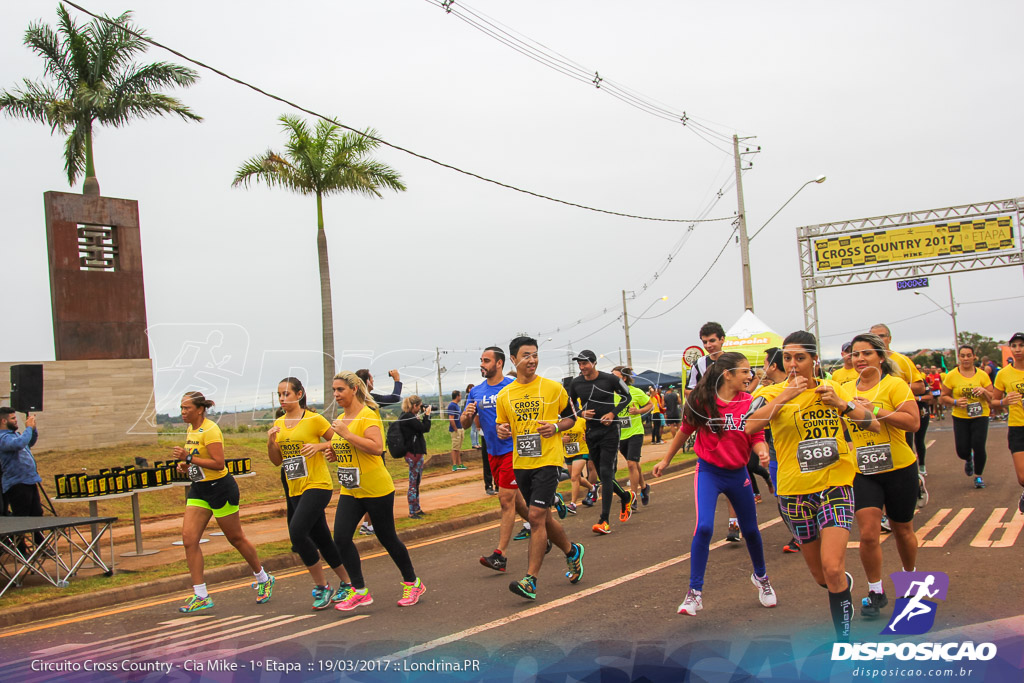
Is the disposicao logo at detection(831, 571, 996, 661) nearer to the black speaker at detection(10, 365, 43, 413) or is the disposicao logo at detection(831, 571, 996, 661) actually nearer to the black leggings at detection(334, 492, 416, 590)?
the black leggings at detection(334, 492, 416, 590)

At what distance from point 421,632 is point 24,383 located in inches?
330

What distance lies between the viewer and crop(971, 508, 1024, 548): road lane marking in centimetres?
822

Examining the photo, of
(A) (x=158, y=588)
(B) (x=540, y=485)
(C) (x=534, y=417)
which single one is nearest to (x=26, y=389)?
(A) (x=158, y=588)

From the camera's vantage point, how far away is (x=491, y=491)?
1575cm

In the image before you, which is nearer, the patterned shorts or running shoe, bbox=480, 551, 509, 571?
the patterned shorts

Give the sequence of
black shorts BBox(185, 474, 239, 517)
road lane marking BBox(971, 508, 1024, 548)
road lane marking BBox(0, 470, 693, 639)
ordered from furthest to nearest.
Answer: road lane marking BBox(971, 508, 1024, 548) < road lane marking BBox(0, 470, 693, 639) < black shorts BBox(185, 474, 239, 517)

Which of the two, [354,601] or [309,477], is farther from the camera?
[309,477]

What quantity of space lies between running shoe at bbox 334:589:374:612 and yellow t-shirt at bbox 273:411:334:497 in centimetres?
96

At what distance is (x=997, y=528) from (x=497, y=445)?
5347mm

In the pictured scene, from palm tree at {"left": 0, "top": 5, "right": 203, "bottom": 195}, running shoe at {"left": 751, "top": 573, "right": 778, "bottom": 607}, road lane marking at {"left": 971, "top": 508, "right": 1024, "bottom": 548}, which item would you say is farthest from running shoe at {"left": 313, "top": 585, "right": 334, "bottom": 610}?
palm tree at {"left": 0, "top": 5, "right": 203, "bottom": 195}

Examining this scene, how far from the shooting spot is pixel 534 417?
7.51m

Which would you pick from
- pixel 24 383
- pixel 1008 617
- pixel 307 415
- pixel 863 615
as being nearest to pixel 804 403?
pixel 863 615

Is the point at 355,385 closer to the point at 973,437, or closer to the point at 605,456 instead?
the point at 605,456

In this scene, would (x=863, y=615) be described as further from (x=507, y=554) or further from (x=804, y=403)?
(x=507, y=554)
